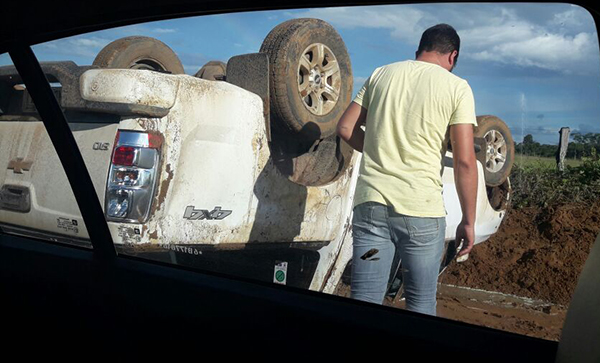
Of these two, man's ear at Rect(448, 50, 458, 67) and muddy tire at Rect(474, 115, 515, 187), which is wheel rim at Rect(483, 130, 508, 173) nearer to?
muddy tire at Rect(474, 115, 515, 187)

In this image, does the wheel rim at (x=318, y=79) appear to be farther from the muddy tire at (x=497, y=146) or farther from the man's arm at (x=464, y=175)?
the muddy tire at (x=497, y=146)

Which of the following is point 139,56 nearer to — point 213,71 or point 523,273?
point 213,71

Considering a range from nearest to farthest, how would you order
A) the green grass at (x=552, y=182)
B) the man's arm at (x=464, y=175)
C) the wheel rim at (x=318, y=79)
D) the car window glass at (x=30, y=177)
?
the green grass at (x=552, y=182) < the man's arm at (x=464, y=175) < the car window glass at (x=30, y=177) < the wheel rim at (x=318, y=79)

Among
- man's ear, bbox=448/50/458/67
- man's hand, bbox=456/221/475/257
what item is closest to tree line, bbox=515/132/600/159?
man's ear, bbox=448/50/458/67

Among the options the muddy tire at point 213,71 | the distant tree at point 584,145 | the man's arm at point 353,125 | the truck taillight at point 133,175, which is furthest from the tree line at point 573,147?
the truck taillight at point 133,175

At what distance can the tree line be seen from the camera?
160cm

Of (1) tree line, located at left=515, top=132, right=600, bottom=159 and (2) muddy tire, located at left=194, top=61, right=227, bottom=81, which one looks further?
(2) muddy tire, located at left=194, top=61, right=227, bottom=81

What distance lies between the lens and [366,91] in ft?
7.49

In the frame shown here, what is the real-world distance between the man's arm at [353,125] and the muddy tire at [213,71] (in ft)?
1.90

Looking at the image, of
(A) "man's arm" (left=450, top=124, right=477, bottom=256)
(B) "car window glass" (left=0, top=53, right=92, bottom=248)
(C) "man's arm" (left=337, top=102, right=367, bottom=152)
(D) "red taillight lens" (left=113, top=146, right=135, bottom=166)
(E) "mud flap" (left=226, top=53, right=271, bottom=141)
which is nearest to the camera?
(A) "man's arm" (left=450, top=124, right=477, bottom=256)

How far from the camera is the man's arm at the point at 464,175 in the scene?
208cm

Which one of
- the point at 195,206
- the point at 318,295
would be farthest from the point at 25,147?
the point at 318,295

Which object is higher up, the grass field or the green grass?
the grass field

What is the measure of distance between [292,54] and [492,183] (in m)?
1.36
